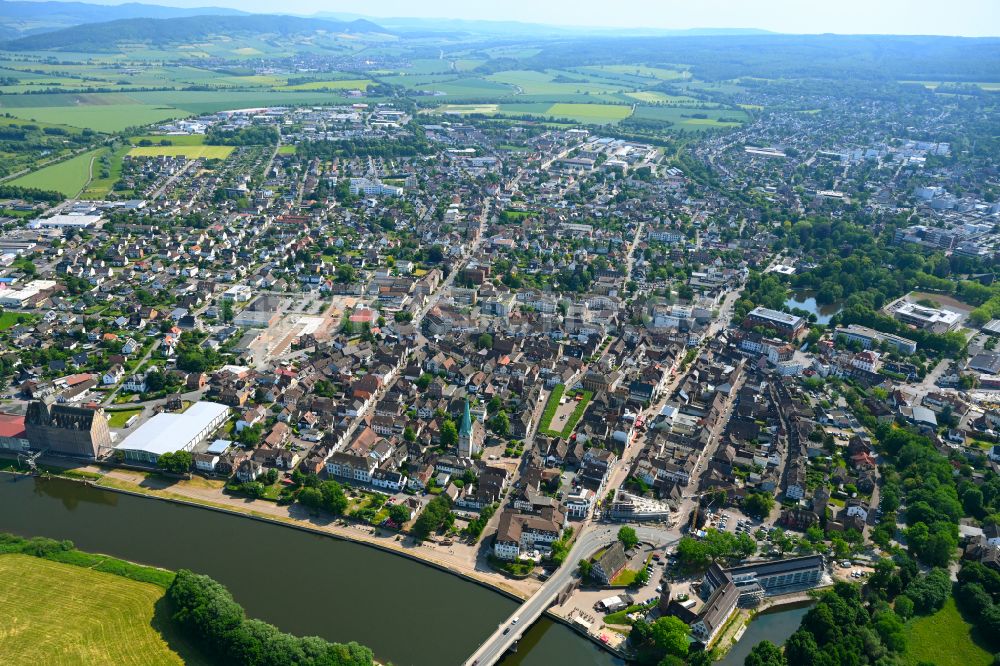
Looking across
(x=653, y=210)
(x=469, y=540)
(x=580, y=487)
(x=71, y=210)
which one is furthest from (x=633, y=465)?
(x=71, y=210)

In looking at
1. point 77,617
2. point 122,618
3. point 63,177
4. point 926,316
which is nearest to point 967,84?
point 926,316

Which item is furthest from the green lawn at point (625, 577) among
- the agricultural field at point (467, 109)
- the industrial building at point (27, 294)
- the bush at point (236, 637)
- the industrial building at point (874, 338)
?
the agricultural field at point (467, 109)

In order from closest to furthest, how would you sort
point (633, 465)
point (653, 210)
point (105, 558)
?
point (105, 558) → point (633, 465) → point (653, 210)

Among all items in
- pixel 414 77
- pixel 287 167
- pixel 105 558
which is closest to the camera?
pixel 105 558

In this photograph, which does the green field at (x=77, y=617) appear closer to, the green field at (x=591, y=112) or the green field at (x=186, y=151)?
the green field at (x=186, y=151)

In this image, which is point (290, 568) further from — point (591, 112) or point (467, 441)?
point (591, 112)

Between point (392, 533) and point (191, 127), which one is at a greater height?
point (191, 127)

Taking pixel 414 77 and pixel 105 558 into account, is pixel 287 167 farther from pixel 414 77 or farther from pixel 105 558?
pixel 414 77

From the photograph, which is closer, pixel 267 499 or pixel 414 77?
pixel 267 499
